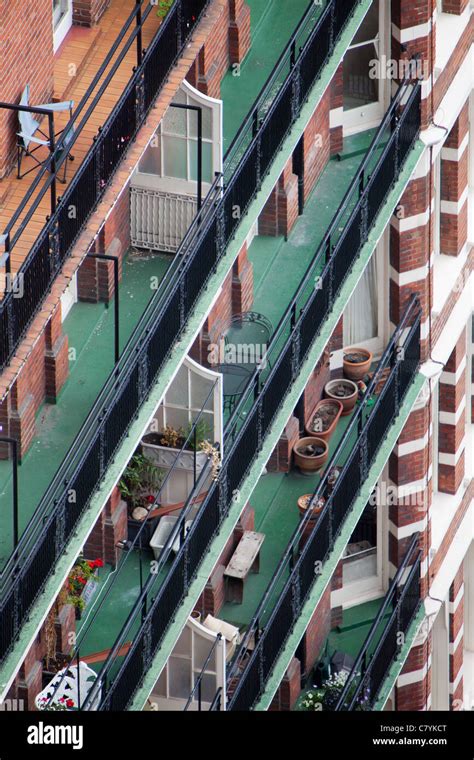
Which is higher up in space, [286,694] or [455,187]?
[455,187]

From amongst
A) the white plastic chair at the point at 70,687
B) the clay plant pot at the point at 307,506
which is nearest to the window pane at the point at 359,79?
the clay plant pot at the point at 307,506

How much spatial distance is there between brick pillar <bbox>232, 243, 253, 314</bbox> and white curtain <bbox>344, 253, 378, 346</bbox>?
2.90 m

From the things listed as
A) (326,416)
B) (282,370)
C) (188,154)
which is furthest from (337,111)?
(188,154)

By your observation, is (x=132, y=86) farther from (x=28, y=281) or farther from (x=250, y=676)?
(x=250, y=676)

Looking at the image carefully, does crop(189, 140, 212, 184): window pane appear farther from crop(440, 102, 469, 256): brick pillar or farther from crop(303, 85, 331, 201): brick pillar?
crop(440, 102, 469, 256): brick pillar

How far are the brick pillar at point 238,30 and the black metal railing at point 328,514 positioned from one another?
5.08 meters

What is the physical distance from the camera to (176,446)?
156 feet

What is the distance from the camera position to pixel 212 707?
157 feet

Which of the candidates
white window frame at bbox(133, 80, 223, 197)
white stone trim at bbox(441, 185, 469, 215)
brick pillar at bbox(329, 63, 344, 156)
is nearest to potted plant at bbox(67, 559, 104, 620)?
white window frame at bbox(133, 80, 223, 197)

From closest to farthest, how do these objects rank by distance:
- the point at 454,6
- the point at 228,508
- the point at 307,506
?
1. the point at 228,508
2. the point at 307,506
3. the point at 454,6

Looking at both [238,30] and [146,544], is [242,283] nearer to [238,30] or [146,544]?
[238,30]

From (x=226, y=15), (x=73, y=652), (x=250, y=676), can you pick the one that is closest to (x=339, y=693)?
(x=250, y=676)

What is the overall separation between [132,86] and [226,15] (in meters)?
4.79

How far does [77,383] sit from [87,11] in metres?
4.64
